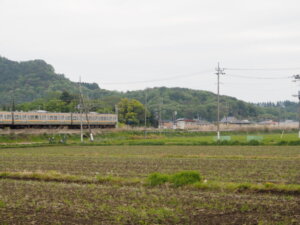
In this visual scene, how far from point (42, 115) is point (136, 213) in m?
50.6

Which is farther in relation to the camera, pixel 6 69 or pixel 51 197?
pixel 6 69

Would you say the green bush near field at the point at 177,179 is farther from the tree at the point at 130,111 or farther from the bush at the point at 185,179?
the tree at the point at 130,111

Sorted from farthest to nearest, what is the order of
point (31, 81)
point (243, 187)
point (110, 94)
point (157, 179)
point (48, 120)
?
point (110, 94) → point (31, 81) → point (48, 120) → point (157, 179) → point (243, 187)

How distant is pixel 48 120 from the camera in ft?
196

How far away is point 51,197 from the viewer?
1278 cm

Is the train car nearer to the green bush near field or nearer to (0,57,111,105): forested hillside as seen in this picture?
the green bush near field

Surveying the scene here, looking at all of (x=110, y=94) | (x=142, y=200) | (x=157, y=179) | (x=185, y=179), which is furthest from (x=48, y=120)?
(x=110, y=94)

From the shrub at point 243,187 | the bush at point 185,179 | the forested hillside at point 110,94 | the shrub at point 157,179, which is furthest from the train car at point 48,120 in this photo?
the forested hillside at point 110,94

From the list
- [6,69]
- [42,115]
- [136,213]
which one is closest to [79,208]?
[136,213]

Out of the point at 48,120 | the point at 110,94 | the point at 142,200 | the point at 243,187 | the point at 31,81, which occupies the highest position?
the point at 31,81

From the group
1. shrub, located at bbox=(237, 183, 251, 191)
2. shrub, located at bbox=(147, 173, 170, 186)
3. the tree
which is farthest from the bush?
the tree

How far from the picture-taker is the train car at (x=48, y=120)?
52.3 meters

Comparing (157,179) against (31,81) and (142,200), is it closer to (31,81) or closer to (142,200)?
(142,200)

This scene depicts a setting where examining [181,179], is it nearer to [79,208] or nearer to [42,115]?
[79,208]
